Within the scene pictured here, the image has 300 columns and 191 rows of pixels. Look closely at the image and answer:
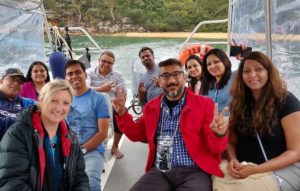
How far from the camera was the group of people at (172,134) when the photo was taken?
5.43 ft

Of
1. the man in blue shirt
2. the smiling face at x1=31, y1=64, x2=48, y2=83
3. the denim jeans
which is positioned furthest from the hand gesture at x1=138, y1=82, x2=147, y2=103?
the denim jeans

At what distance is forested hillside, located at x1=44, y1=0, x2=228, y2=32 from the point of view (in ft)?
122

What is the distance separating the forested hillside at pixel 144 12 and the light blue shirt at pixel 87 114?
3330 centimetres

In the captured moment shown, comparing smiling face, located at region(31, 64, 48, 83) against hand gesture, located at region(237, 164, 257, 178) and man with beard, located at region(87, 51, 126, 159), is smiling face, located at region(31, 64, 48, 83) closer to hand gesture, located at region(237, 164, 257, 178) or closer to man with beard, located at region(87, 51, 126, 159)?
man with beard, located at region(87, 51, 126, 159)

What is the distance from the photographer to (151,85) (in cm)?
357

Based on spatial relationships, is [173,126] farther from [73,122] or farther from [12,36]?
[12,36]

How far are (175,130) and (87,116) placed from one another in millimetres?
689

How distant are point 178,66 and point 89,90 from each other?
2.38ft

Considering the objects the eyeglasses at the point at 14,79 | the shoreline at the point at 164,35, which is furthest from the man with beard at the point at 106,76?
the shoreline at the point at 164,35

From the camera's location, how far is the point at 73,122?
249cm

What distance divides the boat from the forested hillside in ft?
103

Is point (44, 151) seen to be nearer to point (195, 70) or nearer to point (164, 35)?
point (195, 70)

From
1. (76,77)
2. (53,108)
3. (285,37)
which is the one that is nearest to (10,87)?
(76,77)

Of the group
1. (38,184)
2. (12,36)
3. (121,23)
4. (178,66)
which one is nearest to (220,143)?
(178,66)
